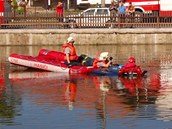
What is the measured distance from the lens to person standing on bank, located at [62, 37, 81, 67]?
28.5m

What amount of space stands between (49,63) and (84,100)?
8221 mm

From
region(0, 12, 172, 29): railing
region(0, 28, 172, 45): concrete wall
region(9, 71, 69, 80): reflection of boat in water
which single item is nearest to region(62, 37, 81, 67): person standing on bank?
region(9, 71, 69, 80): reflection of boat in water

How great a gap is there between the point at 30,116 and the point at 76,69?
9.67 meters

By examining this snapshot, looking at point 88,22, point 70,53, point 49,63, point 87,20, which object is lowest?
point 49,63

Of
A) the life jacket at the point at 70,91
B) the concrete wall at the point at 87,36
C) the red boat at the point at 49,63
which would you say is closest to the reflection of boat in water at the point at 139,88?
the life jacket at the point at 70,91

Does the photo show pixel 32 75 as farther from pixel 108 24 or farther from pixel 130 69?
pixel 108 24

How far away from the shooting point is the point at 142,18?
4444cm

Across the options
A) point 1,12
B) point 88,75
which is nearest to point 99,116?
point 88,75

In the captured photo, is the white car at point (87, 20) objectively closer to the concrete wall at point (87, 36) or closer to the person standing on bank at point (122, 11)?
the person standing on bank at point (122, 11)

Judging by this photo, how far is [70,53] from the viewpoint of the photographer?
93.8 feet

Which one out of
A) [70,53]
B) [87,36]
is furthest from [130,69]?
[87,36]

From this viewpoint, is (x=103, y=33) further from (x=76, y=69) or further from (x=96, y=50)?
(x=76, y=69)

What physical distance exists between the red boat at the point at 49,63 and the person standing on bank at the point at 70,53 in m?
0.22

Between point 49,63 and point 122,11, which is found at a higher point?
point 122,11
